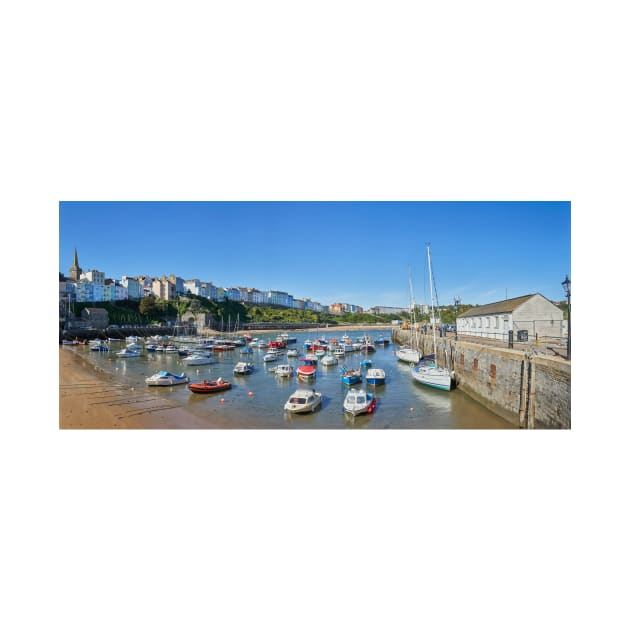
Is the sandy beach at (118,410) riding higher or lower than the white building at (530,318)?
lower

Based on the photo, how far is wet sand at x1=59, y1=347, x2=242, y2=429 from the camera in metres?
6.31

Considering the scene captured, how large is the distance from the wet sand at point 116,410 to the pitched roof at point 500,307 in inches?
308

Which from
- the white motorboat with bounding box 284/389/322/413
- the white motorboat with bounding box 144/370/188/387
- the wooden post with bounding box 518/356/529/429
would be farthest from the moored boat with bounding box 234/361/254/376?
the wooden post with bounding box 518/356/529/429

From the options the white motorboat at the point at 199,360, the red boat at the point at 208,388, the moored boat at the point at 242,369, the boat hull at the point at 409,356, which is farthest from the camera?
the boat hull at the point at 409,356

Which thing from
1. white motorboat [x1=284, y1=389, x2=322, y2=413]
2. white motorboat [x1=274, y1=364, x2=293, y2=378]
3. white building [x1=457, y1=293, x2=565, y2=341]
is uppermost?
white building [x1=457, y1=293, x2=565, y2=341]

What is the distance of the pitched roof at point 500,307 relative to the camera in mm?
9034

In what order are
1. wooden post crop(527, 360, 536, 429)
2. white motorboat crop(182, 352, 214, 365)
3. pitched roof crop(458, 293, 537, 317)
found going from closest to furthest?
wooden post crop(527, 360, 536, 429), pitched roof crop(458, 293, 537, 317), white motorboat crop(182, 352, 214, 365)

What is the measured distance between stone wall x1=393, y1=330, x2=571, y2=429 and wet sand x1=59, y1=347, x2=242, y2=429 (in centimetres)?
556

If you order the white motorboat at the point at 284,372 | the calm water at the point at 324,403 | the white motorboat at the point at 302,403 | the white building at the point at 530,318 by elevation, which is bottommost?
the calm water at the point at 324,403

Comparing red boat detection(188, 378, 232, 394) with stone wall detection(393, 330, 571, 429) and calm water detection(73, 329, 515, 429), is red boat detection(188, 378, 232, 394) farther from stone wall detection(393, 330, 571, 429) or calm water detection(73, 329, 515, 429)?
stone wall detection(393, 330, 571, 429)

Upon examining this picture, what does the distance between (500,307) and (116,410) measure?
1039 centimetres

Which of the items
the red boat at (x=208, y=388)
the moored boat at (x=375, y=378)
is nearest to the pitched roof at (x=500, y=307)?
the moored boat at (x=375, y=378)

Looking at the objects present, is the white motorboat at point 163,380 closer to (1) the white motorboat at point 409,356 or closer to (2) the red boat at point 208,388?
(2) the red boat at point 208,388

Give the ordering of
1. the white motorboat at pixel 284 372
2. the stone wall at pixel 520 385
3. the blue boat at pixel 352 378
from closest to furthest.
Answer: the stone wall at pixel 520 385 → the blue boat at pixel 352 378 → the white motorboat at pixel 284 372
